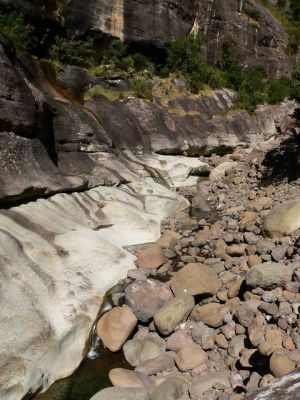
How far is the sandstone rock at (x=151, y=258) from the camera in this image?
9594 millimetres

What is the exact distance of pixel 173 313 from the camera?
7.31 m

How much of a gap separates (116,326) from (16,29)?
656 inches

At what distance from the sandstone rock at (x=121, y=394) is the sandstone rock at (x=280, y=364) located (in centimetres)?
192

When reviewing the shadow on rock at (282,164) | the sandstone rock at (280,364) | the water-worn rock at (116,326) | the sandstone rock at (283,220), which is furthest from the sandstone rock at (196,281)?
the shadow on rock at (282,164)

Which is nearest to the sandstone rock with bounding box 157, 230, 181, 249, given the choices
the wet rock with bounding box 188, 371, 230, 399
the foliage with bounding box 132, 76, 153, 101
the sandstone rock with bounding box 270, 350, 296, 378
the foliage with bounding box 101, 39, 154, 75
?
the wet rock with bounding box 188, 371, 230, 399

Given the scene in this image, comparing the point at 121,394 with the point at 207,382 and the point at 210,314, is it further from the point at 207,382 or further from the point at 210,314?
the point at 210,314

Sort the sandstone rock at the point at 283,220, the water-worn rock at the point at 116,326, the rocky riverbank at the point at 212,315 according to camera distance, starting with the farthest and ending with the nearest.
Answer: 1. the sandstone rock at the point at 283,220
2. the water-worn rock at the point at 116,326
3. the rocky riverbank at the point at 212,315

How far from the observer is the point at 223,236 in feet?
35.6

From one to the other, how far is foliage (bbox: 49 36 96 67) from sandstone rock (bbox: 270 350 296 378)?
66.4ft

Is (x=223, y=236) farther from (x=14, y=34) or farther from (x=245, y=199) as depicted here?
(x=14, y=34)

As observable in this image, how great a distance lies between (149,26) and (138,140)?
40.7ft

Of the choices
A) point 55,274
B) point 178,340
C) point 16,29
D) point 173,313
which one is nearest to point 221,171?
point 16,29

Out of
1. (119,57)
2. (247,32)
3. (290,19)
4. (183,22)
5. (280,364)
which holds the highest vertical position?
(290,19)

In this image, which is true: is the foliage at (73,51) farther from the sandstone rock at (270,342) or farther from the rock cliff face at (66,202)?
the sandstone rock at (270,342)
